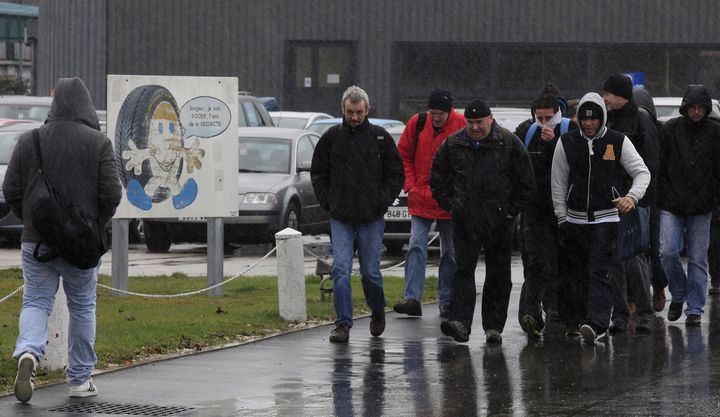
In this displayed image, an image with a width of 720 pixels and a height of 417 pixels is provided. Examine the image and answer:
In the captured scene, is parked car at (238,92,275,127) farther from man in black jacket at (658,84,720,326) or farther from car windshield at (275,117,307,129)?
man in black jacket at (658,84,720,326)

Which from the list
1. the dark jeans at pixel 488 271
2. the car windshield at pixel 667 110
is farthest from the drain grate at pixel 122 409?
the car windshield at pixel 667 110

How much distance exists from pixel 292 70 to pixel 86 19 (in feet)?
20.0

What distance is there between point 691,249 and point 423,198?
2097mm

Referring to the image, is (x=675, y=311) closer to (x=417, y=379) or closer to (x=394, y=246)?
(x=417, y=379)

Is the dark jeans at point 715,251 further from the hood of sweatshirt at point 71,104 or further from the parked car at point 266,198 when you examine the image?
the hood of sweatshirt at point 71,104

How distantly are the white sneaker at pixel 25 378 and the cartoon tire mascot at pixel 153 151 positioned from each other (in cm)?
547

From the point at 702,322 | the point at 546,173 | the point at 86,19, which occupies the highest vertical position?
the point at 86,19

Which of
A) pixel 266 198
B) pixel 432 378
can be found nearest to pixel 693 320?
pixel 432 378

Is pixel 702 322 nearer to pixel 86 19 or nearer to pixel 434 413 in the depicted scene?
pixel 434 413

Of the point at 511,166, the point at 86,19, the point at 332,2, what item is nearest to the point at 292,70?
the point at 332,2

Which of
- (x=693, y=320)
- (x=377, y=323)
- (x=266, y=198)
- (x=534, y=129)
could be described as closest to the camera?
(x=377, y=323)

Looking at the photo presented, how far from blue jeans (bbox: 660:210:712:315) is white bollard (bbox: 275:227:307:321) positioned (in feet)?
9.22

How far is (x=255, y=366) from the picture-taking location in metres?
10.1

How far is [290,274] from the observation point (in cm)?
1243
